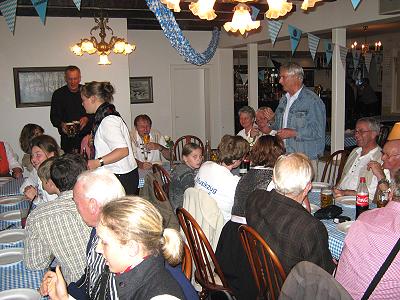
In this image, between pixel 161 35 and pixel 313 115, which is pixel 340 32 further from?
pixel 161 35

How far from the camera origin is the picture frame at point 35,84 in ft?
20.0

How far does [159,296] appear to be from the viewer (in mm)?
1232

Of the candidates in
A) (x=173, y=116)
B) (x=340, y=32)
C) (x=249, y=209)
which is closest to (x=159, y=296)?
(x=249, y=209)

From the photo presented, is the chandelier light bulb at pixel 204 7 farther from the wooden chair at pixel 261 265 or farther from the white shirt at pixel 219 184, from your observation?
the wooden chair at pixel 261 265

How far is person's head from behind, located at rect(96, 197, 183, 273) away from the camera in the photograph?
1316mm

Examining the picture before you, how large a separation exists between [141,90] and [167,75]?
2.00 feet

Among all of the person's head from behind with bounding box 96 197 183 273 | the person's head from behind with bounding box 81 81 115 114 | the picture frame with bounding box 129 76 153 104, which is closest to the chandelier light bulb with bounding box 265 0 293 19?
the person's head from behind with bounding box 81 81 115 114

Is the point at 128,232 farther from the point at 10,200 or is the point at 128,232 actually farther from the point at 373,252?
the point at 10,200

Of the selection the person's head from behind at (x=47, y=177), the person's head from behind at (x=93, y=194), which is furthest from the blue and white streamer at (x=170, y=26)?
the person's head from behind at (x=93, y=194)

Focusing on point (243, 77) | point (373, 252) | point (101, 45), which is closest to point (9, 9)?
point (101, 45)

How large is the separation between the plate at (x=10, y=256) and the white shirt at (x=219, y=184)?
1.20 meters

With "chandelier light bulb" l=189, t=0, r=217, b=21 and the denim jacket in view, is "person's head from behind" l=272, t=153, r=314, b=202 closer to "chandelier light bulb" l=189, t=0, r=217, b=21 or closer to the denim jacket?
"chandelier light bulb" l=189, t=0, r=217, b=21

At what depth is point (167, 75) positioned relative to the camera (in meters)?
7.99

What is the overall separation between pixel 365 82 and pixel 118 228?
1112cm
